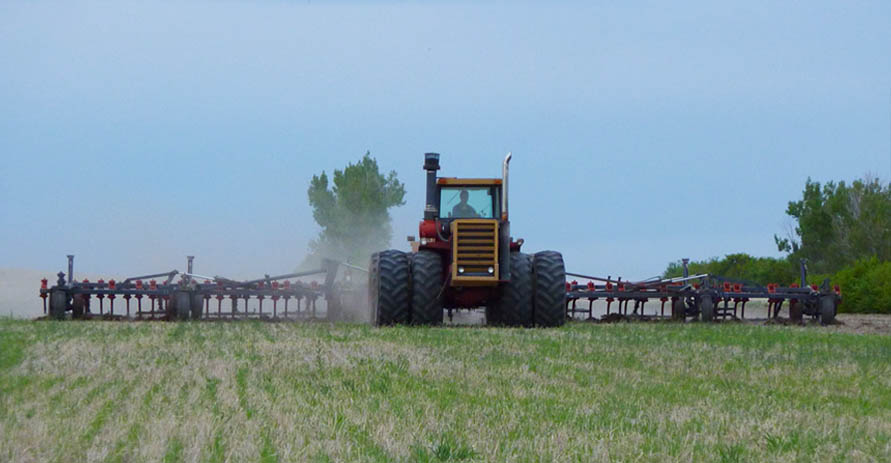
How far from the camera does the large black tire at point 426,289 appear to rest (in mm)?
18438

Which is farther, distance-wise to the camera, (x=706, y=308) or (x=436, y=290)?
(x=706, y=308)

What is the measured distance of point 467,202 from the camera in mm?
19547

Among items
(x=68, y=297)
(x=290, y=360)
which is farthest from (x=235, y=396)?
(x=68, y=297)

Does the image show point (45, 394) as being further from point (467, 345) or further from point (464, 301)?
point (464, 301)

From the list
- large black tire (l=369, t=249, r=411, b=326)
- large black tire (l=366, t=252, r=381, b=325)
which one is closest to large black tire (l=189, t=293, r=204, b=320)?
large black tire (l=366, t=252, r=381, b=325)

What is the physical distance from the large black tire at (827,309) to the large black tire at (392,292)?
36.5 feet

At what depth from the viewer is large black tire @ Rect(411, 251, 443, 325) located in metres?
18.4

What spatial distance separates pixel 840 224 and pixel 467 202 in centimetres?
4503

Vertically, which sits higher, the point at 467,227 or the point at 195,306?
the point at 467,227

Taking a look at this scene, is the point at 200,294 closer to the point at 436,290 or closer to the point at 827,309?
the point at 436,290

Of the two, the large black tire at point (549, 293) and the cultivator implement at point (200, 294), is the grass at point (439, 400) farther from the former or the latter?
the cultivator implement at point (200, 294)

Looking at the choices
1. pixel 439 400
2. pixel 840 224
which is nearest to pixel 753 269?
pixel 840 224

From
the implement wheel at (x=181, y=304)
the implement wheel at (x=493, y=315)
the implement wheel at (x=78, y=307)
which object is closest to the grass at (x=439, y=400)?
the implement wheel at (x=493, y=315)

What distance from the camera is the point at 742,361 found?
41.1 feet
